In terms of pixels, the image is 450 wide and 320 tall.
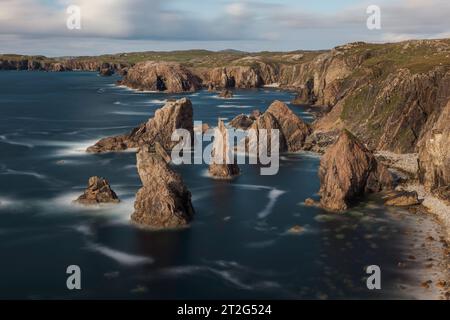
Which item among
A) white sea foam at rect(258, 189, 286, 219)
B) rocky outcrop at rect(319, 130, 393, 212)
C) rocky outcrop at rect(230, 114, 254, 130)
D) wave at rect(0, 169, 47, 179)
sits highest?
rocky outcrop at rect(230, 114, 254, 130)

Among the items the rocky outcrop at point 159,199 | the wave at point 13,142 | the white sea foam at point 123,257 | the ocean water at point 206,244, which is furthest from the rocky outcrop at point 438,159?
the wave at point 13,142

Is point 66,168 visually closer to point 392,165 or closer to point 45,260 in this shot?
point 45,260

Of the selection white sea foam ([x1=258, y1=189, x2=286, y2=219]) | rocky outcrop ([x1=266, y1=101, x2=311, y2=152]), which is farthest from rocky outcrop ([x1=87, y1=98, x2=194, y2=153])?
white sea foam ([x1=258, y1=189, x2=286, y2=219])

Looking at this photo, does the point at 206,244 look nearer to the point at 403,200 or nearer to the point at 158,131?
the point at 403,200

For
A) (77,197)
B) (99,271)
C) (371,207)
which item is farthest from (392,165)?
(99,271)

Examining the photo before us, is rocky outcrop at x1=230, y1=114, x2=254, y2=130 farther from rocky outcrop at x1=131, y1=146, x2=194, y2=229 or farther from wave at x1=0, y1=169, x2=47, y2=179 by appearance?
rocky outcrop at x1=131, y1=146, x2=194, y2=229

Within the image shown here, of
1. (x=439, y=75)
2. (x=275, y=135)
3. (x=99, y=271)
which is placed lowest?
(x=99, y=271)
